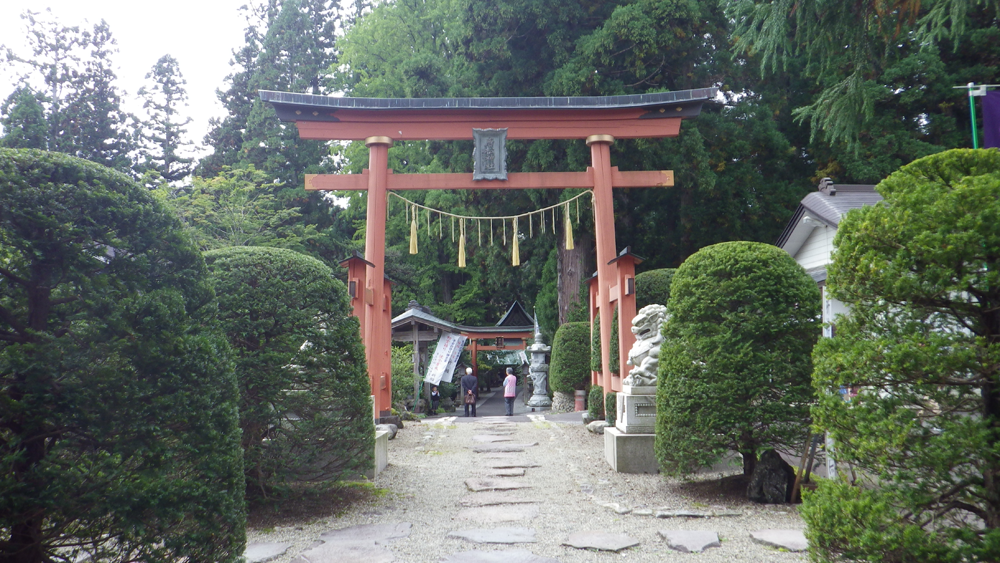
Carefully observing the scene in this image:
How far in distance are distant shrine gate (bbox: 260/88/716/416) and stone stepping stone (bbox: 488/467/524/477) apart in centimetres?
321

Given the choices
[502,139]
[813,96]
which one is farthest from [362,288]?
[813,96]

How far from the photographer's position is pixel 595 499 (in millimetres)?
5555

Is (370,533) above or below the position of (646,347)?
below

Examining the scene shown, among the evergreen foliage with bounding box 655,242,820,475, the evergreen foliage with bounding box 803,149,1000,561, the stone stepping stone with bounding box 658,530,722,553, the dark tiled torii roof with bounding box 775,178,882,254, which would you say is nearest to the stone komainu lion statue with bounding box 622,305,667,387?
the evergreen foliage with bounding box 655,242,820,475

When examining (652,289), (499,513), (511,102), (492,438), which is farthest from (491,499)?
(511,102)

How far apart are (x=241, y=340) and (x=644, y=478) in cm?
389

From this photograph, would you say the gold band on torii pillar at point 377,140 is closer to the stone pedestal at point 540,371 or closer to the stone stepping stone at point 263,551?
the stone stepping stone at point 263,551

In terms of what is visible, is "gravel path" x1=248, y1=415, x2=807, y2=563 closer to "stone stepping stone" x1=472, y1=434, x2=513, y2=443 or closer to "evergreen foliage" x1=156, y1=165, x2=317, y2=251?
"stone stepping stone" x1=472, y1=434, x2=513, y2=443

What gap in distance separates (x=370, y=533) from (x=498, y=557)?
1095 millimetres

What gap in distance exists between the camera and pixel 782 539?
13.3ft

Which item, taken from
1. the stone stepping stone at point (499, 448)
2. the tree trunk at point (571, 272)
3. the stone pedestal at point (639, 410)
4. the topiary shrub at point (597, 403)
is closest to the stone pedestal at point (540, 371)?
the tree trunk at point (571, 272)

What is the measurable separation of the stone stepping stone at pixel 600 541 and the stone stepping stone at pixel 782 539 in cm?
76

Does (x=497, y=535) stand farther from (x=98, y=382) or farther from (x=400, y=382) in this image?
(x=400, y=382)

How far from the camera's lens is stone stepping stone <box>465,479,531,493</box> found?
239 inches
